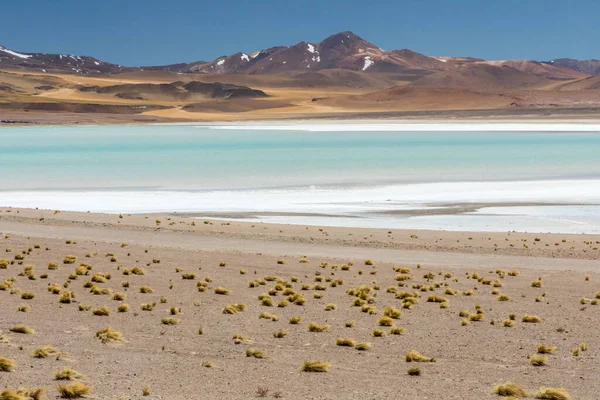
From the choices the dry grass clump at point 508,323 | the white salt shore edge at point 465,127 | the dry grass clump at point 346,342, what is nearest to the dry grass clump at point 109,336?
the dry grass clump at point 346,342

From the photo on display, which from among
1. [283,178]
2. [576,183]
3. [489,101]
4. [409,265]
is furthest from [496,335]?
[489,101]

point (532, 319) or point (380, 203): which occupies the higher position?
point (380, 203)

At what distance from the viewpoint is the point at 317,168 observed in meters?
34.6

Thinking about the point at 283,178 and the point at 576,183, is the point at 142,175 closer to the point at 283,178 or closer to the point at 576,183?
the point at 283,178

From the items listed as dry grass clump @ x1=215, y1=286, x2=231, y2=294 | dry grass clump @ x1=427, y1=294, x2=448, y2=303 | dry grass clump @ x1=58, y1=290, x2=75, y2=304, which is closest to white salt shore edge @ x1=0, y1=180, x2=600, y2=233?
dry grass clump @ x1=427, y1=294, x2=448, y2=303

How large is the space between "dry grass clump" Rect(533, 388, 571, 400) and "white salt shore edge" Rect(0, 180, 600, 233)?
11759 mm

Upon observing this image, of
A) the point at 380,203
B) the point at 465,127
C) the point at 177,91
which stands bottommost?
the point at 380,203

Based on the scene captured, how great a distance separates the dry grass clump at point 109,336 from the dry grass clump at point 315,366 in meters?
1.99

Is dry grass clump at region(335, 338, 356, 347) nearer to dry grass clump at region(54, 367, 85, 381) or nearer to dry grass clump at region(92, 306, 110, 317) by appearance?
dry grass clump at region(54, 367, 85, 381)

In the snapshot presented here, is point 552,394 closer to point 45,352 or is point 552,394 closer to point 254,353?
point 254,353

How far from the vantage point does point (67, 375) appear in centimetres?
655

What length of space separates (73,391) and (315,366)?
2141mm

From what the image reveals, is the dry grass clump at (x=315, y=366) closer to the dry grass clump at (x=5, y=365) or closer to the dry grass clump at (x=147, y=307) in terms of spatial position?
the dry grass clump at (x=5, y=365)

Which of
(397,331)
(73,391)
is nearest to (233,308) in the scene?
(397,331)
